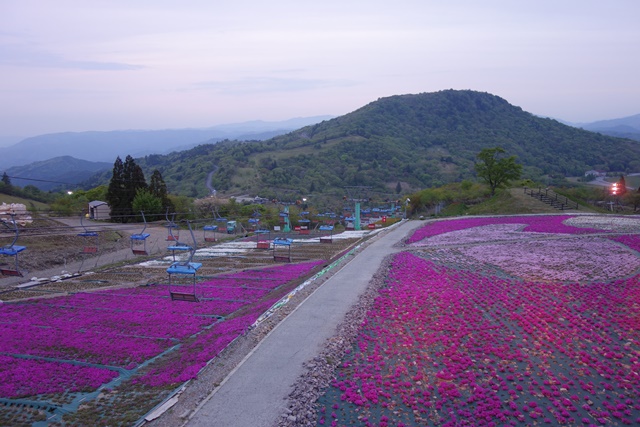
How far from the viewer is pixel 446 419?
8.59 m

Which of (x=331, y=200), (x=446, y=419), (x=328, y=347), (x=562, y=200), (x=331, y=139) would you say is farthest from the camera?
(x=331, y=139)

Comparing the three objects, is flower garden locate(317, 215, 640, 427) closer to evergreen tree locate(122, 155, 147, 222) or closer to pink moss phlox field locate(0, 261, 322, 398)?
pink moss phlox field locate(0, 261, 322, 398)

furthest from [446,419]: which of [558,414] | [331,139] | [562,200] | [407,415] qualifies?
[331,139]

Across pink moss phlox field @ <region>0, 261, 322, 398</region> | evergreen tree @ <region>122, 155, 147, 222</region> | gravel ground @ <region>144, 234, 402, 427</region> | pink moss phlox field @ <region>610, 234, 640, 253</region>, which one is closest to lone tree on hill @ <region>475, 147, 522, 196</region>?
pink moss phlox field @ <region>610, 234, 640, 253</region>

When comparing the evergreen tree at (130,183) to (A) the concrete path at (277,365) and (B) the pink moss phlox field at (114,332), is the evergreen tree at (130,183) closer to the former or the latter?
(B) the pink moss phlox field at (114,332)

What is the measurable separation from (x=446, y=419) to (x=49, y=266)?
89.3ft

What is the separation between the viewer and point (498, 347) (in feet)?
38.4

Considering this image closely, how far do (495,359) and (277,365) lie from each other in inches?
211

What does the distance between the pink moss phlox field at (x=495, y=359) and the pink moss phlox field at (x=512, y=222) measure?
43.8 ft

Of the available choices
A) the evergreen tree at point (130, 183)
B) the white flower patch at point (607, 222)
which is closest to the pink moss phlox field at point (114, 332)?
the white flower patch at point (607, 222)

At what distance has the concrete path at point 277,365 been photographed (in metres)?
8.63

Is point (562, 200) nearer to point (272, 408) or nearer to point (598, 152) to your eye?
point (272, 408)

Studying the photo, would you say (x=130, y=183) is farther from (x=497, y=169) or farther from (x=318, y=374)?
(x=318, y=374)

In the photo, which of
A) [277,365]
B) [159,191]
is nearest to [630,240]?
[277,365]
